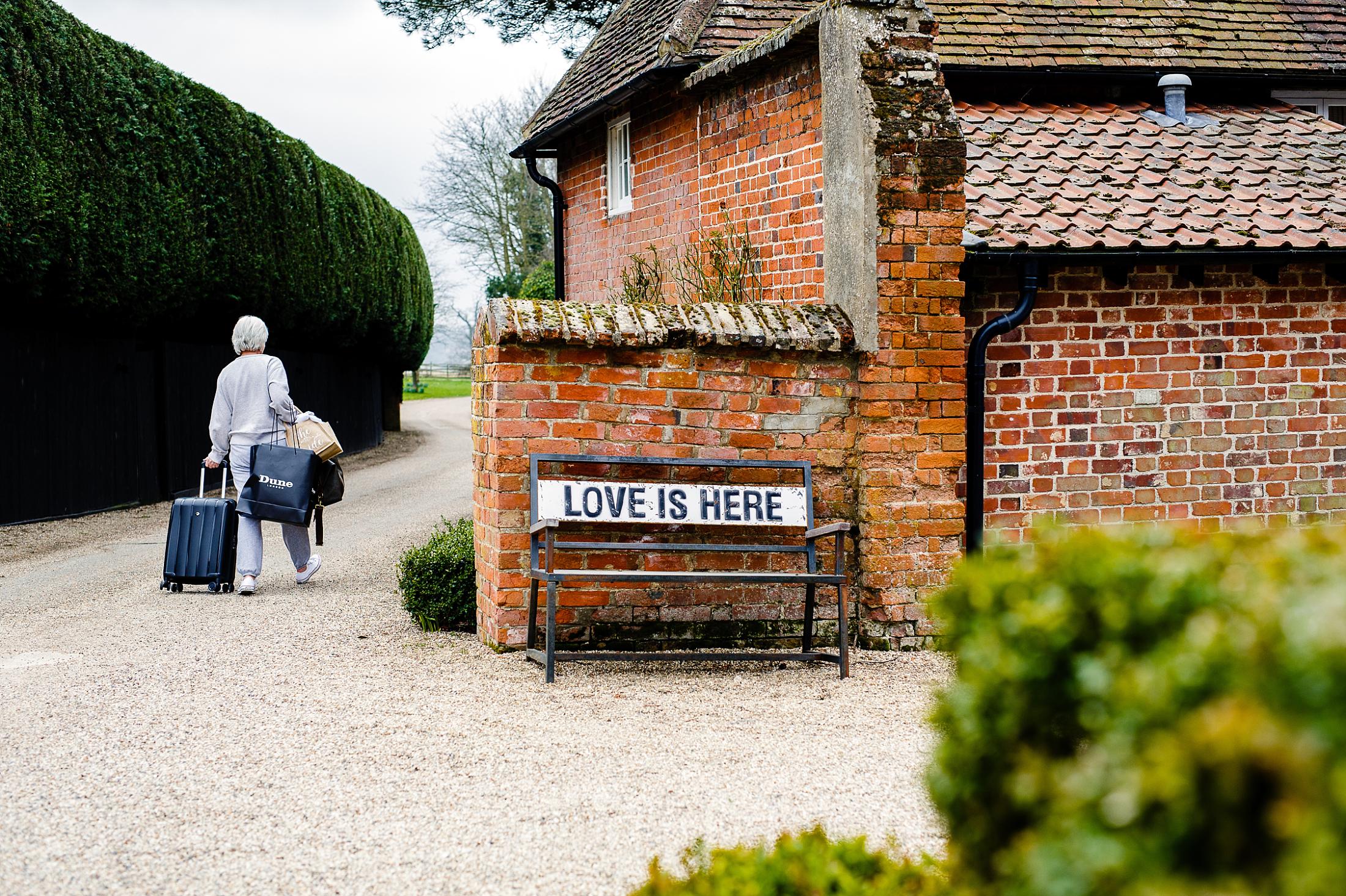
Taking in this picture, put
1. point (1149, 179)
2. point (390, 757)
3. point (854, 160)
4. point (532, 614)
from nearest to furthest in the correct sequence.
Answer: point (390, 757) → point (532, 614) → point (854, 160) → point (1149, 179)

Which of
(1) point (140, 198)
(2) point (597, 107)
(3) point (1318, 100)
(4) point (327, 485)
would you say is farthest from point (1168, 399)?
(1) point (140, 198)

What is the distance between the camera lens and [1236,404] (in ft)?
27.2

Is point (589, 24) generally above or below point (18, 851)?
above

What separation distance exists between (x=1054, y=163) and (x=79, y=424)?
10634 millimetres

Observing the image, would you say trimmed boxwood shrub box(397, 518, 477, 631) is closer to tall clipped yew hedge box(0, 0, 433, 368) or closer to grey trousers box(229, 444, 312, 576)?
grey trousers box(229, 444, 312, 576)

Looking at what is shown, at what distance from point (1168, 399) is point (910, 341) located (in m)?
2.23

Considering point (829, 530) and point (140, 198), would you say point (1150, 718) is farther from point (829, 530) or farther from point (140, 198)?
point (140, 198)

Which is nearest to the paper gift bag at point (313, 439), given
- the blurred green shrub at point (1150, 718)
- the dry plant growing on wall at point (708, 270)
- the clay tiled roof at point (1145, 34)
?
the dry plant growing on wall at point (708, 270)

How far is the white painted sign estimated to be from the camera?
6457 mm

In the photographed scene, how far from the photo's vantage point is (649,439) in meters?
6.73

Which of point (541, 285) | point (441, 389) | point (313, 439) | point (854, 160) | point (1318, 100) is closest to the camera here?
point (854, 160)

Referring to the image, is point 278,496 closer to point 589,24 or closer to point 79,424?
point 79,424

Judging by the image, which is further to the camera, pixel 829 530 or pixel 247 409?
pixel 247 409

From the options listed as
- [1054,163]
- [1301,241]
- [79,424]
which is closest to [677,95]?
[1054,163]
